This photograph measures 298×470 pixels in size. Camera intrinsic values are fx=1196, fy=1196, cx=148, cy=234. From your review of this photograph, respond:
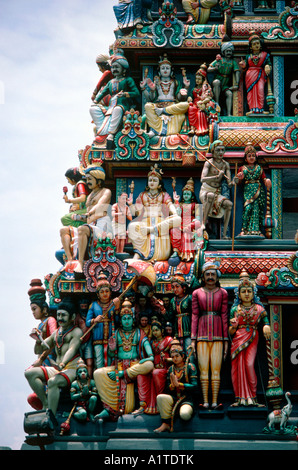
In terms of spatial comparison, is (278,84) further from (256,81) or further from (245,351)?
(245,351)

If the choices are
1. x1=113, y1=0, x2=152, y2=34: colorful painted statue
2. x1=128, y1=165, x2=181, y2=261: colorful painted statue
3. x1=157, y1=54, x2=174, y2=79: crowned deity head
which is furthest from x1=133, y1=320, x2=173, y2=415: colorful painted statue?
x1=113, y1=0, x2=152, y2=34: colorful painted statue

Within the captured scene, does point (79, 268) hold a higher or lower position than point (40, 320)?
higher

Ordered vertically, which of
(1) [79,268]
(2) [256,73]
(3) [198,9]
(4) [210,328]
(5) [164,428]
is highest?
(3) [198,9]

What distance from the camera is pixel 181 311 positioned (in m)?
26.5

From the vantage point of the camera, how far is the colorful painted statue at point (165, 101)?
2939cm

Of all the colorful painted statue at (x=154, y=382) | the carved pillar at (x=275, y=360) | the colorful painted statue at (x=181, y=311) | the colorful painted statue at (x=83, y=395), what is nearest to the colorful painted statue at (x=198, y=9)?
the colorful painted statue at (x=181, y=311)

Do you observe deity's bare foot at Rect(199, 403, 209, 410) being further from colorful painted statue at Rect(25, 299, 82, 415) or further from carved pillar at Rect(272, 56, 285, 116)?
carved pillar at Rect(272, 56, 285, 116)

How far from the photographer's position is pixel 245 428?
25.5m

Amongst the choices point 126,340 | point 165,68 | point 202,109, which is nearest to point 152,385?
point 126,340

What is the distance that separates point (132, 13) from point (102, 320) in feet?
27.8

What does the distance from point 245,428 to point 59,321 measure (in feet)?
15.6

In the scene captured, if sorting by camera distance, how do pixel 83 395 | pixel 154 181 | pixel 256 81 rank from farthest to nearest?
1. pixel 256 81
2. pixel 154 181
3. pixel 83 395

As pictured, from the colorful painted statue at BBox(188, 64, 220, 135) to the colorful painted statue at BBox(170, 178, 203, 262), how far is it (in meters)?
1.74

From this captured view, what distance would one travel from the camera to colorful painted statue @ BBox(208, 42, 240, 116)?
2967cm
